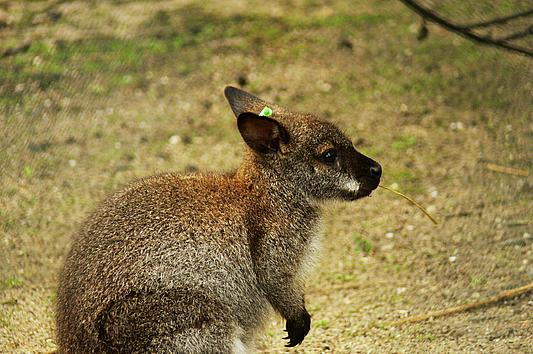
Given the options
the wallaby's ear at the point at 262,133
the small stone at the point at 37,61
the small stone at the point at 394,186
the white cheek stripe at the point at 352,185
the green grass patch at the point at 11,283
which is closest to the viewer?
the wallaby's ear at the point at 262,133

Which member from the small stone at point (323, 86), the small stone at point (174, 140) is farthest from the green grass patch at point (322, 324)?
the small stone at point (323, 86)

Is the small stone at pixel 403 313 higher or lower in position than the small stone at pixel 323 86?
higher

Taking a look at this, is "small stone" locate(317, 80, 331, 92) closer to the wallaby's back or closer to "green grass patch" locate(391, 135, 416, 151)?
"green grass patch" locate(391, 135, 416, 151)

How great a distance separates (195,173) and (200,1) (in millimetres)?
5340

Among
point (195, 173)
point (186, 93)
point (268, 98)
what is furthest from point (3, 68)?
point (195, 173)

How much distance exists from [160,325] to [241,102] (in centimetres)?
167

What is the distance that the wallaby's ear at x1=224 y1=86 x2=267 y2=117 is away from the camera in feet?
15.9

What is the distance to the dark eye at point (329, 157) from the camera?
450cm

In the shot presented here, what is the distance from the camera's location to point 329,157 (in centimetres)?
450

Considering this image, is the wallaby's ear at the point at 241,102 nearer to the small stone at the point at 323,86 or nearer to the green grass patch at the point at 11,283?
the green grass patch at the point at 11,283

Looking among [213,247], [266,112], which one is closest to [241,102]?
[266,112]

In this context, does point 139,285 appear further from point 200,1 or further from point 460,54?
point 200,1

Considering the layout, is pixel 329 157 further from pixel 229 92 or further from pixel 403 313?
pixel 403 313

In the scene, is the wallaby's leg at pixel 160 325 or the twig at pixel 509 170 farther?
the twig at pixel 509 170
